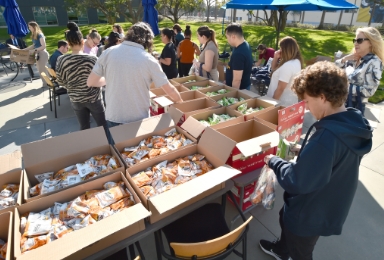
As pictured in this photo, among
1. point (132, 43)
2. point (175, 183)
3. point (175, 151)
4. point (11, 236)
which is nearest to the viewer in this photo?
point (11, 236)

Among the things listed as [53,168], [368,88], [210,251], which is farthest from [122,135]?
[368,88]

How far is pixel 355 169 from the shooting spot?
1.24 meters

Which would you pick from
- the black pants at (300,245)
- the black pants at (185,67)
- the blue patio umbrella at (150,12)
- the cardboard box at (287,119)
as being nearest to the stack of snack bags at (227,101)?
the cardboard box at (287,119)

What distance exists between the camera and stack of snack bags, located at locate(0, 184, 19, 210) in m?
1.47

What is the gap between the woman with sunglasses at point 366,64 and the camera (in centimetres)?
261

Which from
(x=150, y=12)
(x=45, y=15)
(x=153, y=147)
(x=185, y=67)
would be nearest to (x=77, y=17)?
(x=45, y=15)

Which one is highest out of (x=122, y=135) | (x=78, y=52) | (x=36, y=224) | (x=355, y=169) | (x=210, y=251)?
(x=78, y=52)

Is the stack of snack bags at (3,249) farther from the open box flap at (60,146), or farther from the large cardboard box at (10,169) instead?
the open box flap at (60,146)

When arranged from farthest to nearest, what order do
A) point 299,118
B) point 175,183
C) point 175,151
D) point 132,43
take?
point 299,118 → point 132,43 → point 175,151 → point 175,183

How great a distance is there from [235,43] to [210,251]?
2.40m

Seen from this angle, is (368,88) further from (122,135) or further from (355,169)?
(122,135)

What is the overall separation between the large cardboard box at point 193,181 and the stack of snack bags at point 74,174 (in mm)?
229

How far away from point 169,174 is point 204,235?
529mm

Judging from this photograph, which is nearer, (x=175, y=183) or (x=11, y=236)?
(x=11, y=236)
